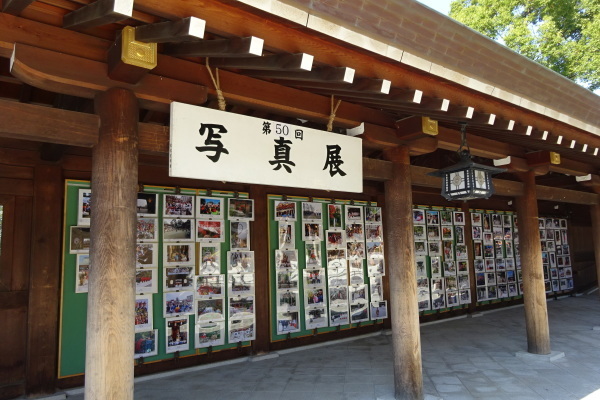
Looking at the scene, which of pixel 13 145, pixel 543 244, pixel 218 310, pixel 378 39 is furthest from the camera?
pixel 543 244

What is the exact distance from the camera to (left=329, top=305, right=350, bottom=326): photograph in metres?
7.25

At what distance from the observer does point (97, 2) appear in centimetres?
225

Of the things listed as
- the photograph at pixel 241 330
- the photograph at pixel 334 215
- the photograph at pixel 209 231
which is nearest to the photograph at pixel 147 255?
the photograph at pixel 209 231

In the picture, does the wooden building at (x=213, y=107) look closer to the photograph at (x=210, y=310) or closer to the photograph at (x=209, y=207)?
the photograph at (x=209, y=207)

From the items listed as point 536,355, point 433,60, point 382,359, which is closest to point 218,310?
point 382,359

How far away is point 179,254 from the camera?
587cm

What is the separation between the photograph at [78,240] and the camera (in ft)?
16.8

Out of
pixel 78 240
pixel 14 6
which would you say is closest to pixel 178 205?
pixel 78 240

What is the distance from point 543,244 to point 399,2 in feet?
37.1

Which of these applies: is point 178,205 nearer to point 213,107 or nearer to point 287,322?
point 213,107

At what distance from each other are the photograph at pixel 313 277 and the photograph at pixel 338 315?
0.52 meters

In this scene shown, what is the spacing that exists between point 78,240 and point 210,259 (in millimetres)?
1802

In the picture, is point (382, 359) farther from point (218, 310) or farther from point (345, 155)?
point (345, 155)

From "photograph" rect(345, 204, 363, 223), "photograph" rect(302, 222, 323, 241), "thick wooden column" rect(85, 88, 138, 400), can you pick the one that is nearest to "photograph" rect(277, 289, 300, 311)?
"photograph" rect(302, 222, 323, 241)
